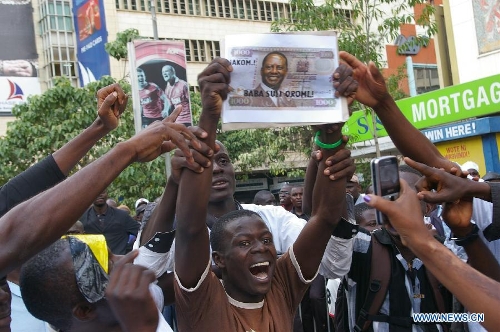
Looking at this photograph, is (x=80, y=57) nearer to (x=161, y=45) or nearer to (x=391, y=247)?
(x=161, y=45)

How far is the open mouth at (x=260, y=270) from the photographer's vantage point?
3.13 metres

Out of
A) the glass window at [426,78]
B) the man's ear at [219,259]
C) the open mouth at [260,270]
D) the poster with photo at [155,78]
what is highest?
the glass window at [426,78]

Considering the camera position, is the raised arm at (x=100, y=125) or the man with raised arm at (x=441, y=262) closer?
the man with raised arm at (x=441, y=262)

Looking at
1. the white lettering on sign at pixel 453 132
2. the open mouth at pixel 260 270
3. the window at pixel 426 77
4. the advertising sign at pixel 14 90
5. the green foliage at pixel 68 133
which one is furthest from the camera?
the window at pixel 426 77

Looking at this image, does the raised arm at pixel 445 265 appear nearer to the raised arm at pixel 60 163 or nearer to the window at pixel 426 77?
the raised arm at pixel 60 163

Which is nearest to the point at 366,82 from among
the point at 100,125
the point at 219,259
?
the point at 219,259

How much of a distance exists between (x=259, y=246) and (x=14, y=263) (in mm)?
1306

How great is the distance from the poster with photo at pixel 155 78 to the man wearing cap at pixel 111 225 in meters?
2.22

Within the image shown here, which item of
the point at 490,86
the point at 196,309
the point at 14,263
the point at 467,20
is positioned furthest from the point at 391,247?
the point at 467,20

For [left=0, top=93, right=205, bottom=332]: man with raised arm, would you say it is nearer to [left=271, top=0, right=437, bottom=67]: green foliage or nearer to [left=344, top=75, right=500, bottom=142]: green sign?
[left=271, top=0, right=437, bottom=67]: green foliage

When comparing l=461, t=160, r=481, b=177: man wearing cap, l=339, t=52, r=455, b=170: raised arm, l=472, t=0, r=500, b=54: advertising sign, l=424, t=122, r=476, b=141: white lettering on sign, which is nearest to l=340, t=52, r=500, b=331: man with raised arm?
l=339, t=52, r=455, b=170: raised arm

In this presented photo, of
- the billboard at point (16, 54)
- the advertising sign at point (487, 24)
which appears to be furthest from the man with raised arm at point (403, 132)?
the billboard at point (16, 54)

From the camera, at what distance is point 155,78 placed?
11078mm

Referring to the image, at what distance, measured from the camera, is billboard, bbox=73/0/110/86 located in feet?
87.3
